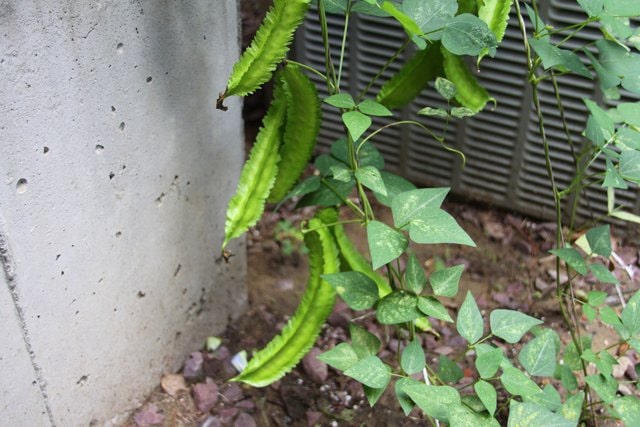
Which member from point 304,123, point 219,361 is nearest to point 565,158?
point 304,123

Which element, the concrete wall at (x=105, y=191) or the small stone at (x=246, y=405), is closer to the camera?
the concrete wall at (x=105, y=191)

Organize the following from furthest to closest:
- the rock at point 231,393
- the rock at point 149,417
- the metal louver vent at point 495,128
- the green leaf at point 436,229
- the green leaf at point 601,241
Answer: the metal louver vent at point 495,128 → the rock at point 231,393 → the rock at point 149,417 → the green leaf at point 601,241 → the green leaf at point 436,229

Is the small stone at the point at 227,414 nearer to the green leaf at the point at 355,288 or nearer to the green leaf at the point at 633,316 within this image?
the green leaf at the point at 355,288

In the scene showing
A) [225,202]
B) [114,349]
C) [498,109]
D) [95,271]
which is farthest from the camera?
[498,109]

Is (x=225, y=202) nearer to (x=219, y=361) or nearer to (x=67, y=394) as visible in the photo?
(x=219, y=361)

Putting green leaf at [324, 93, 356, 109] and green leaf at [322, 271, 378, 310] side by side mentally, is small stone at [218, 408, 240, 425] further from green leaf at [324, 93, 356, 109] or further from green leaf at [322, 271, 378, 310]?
green leaf at [324, 93, 356, 109]

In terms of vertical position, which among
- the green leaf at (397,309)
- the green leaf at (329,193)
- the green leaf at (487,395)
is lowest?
the green leaf at (487,395)

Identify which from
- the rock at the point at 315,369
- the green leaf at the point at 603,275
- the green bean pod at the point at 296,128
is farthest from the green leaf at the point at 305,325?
the green leaf at the point at 603,275

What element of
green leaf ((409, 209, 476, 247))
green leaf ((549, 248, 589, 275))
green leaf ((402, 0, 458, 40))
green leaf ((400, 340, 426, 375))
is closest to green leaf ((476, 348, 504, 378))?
green leaf ((400, 340, 426, 375))
